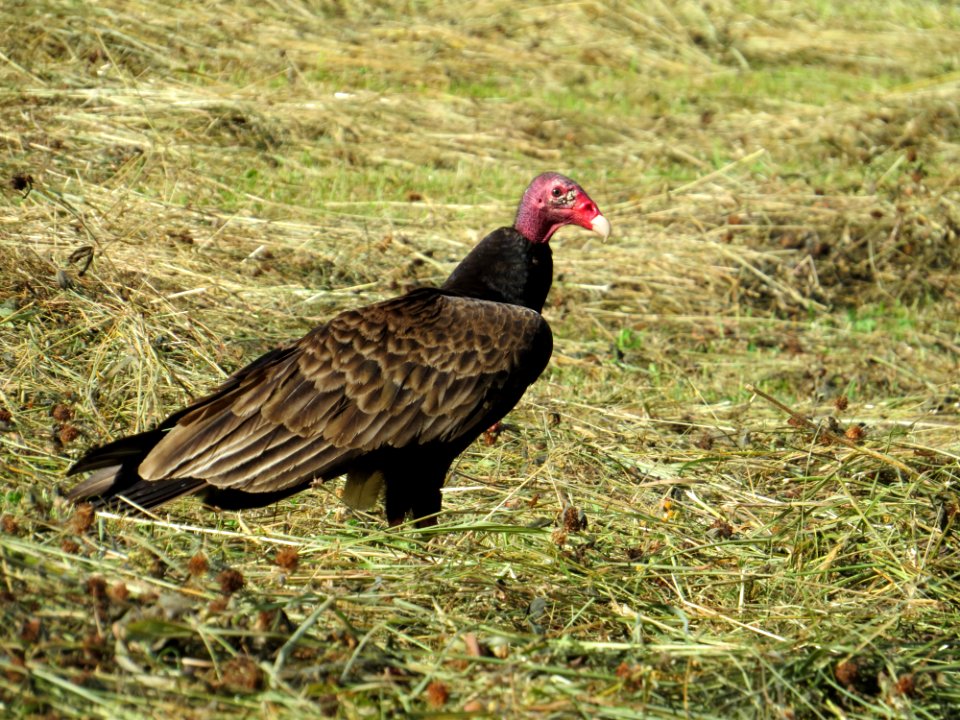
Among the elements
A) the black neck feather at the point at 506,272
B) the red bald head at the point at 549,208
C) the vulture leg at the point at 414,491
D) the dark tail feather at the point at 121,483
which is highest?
the red bald head at the point at 549,208

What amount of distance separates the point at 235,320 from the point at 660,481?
2073 millimetres

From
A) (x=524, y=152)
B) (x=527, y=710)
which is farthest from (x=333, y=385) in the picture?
(x=524, y=152)

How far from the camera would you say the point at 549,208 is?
197 inches

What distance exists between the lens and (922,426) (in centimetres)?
579

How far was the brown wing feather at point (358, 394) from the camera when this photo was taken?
4.04 meters

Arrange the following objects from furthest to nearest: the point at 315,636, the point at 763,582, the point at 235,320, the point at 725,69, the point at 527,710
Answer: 1. the point at 725,69
2. the point at 235,320
3. the point at 763,582
4. the point at 315,636
5. the point at 527,710

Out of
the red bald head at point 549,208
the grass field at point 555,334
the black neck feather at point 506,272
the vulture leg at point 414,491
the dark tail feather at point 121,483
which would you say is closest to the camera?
the grass field at point 555,334

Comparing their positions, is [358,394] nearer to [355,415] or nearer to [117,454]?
[355,415]

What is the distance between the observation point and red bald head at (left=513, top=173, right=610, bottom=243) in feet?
16.4

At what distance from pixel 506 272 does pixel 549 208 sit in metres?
0.34

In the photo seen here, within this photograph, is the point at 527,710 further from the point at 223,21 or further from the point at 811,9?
the point at 811,9

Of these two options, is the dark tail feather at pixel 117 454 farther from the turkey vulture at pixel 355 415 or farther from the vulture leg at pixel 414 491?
the vulture leg at pixel 414 491

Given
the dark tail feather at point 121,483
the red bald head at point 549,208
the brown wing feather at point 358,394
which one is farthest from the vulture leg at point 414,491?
the red bald head at point 549,208

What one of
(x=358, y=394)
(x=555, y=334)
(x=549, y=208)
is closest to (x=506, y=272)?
(x=549, y=208)
